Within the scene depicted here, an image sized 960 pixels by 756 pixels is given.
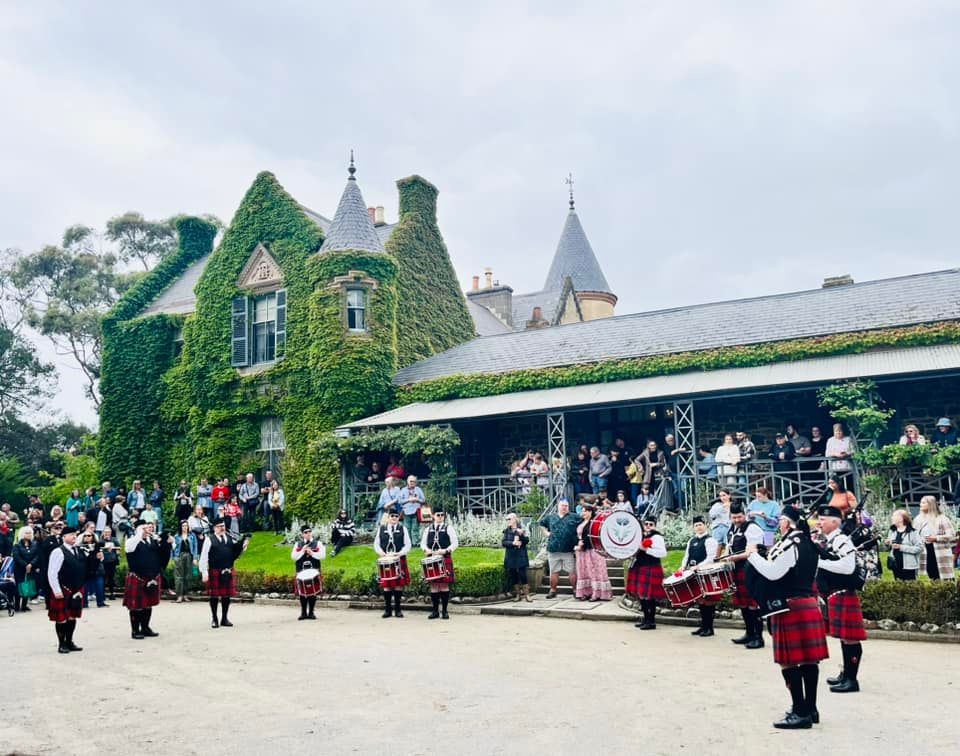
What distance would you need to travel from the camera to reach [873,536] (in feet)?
28.1

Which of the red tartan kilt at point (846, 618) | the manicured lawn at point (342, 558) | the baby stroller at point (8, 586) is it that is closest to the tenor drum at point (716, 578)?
the red tartan kilt at point (846, 618)

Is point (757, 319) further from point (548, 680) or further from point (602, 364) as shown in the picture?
point (548, 680)

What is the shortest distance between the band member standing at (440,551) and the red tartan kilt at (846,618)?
735cm

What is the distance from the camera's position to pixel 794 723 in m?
6.85

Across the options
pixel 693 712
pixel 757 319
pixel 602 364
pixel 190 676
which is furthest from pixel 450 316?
pixel 693 712

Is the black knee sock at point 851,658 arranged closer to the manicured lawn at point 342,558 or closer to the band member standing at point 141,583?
the manicured lawn at point 342,558

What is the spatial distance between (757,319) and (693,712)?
16021 mm

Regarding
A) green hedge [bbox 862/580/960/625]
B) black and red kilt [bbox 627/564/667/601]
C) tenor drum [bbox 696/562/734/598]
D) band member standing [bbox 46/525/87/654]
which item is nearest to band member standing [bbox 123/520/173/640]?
band member standing [bbox 46/525/87/654]

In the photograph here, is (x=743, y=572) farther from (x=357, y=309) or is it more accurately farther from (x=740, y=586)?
(x=357, y=309)

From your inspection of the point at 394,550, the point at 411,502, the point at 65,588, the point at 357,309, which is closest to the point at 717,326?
the point at 411,502

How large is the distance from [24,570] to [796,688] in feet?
53.1

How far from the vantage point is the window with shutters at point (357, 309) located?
25.9m

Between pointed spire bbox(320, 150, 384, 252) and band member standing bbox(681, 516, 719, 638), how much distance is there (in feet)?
55.0

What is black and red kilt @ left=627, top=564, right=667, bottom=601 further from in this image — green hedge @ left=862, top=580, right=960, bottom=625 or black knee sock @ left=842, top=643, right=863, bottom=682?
black knee sock @ left=842, top=643, right=863, bottom=682
